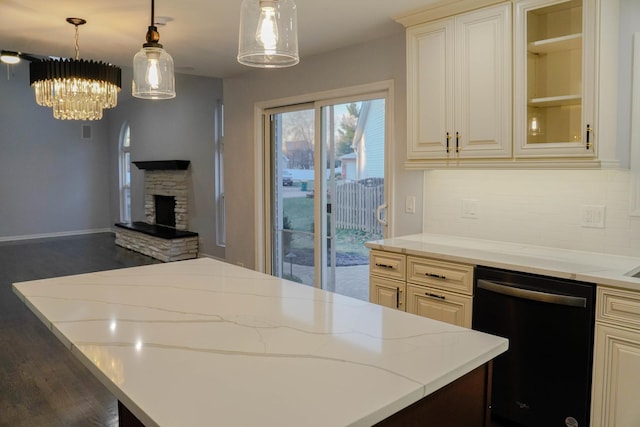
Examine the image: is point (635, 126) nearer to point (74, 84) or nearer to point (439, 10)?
point (439, 10)

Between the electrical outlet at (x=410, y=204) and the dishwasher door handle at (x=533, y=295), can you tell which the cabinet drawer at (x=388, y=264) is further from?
the electrical outlet at (x=410, y=204)

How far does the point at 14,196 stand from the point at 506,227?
9759mm

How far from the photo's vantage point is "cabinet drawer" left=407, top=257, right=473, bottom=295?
8.86 feet

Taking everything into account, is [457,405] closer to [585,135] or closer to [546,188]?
[585,135]

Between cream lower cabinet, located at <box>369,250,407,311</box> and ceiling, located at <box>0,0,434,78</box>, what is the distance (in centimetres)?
166

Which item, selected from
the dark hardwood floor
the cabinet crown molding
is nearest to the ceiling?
the cabinet crown molding

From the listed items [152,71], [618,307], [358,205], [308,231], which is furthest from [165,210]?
[618,307]

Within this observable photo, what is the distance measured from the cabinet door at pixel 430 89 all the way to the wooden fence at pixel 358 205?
0.77 metres

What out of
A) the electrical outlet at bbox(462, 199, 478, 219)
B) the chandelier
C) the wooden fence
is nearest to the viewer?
the chandelier

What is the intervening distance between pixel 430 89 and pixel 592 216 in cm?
127

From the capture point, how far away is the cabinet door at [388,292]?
3.07 metres

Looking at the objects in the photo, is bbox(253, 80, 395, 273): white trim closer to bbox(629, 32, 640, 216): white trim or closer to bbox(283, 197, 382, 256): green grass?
bbox(283, 197, 382, 256): green grass

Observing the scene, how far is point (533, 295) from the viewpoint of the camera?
239cm

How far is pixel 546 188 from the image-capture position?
2.95 m
